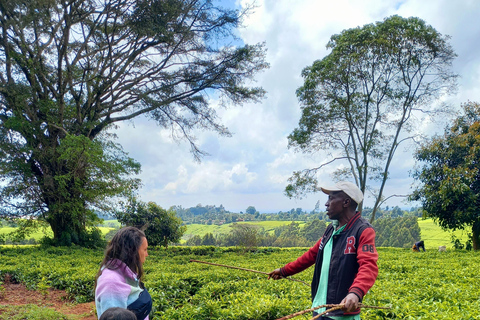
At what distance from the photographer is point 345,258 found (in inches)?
96.9

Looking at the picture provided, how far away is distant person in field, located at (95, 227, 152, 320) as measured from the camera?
2252mm

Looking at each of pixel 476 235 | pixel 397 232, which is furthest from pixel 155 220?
pixel 397 232

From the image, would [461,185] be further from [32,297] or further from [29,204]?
[29,204]

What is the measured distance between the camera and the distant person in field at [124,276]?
7.39ft

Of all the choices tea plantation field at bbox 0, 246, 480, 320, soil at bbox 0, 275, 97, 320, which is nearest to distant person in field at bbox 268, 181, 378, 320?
tea plantation field at bbox 0, 246, 480, 320

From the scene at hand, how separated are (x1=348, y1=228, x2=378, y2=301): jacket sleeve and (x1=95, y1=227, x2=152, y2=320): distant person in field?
152cm

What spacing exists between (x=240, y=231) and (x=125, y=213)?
7.14 m

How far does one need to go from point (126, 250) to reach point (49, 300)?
610cm

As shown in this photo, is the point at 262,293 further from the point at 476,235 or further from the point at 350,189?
the point at 476,235

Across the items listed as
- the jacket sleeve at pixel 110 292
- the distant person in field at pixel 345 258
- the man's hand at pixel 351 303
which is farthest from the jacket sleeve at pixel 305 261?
the jacket sleeve at pixel 110 292

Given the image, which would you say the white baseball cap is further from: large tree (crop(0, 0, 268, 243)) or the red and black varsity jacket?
large tree (crop(0, 0, 268, 243))

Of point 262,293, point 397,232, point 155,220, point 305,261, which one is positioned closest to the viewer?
point 305,261

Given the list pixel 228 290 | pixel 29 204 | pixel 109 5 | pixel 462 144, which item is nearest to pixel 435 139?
pixel 462 144

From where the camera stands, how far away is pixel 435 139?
18.2 metres
